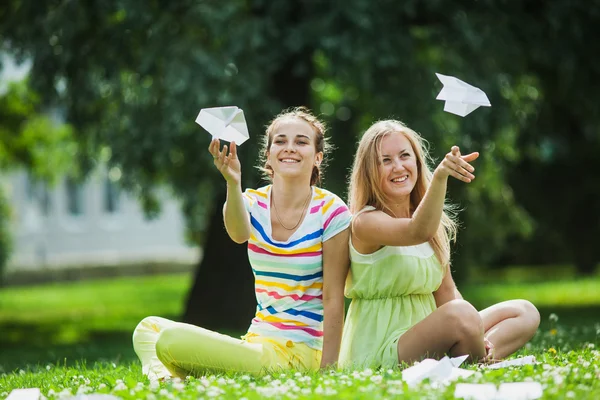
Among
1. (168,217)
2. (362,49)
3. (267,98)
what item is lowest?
(168,217)

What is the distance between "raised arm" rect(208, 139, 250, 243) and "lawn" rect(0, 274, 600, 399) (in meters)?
0.78

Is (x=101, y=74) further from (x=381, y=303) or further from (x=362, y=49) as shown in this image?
(x=381, y=303)

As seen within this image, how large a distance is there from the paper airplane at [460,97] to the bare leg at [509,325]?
1.21m

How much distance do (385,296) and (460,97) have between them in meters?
1.16

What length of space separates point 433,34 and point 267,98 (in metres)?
2.42

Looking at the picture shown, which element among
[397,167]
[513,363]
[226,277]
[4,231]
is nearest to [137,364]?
[397,167]

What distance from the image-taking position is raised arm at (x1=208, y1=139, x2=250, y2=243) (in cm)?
453

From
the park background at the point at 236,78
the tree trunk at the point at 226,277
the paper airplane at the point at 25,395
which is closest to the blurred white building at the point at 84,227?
the park background at the point at 236,78

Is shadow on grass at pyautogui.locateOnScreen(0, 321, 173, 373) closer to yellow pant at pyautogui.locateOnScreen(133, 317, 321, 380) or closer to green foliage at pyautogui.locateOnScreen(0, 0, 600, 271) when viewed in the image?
yellow pant at pyautogui.locateOnScreen(133, 317, 321, 380)

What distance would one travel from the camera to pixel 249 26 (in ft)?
28.6

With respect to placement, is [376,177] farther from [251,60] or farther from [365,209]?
[251,60]

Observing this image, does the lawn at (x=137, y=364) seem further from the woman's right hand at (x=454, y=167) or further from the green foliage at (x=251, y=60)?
the green foliage at (x=251, y=60)

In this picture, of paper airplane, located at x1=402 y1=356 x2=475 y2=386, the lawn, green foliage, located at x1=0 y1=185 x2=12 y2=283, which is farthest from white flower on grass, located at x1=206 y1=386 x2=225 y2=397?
green foliage, located at x1=0 y1=185 x2=12 y2=283

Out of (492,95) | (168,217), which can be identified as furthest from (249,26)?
(168,217)
